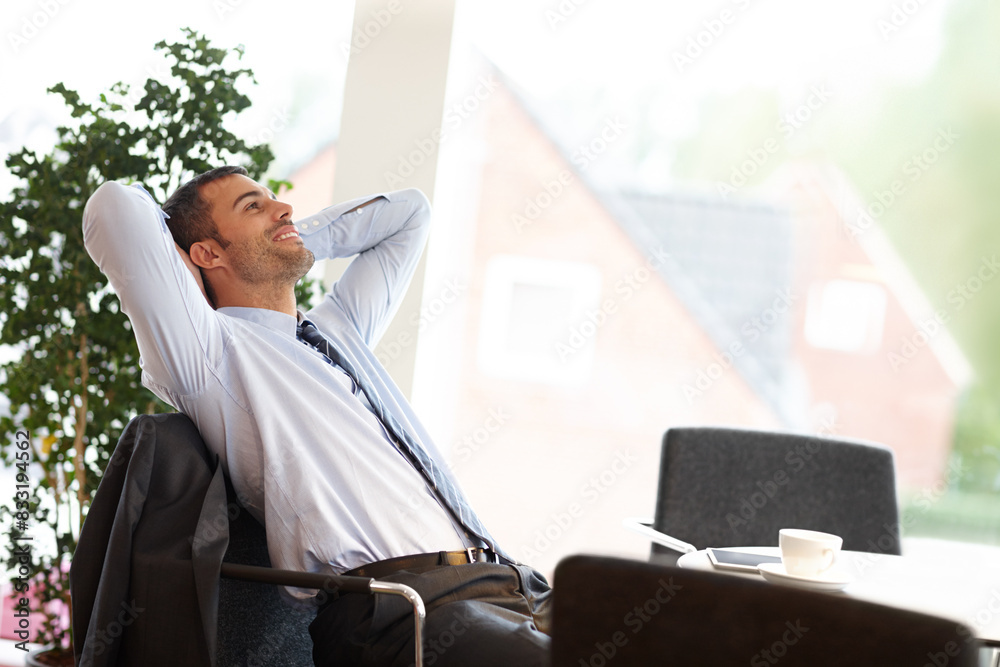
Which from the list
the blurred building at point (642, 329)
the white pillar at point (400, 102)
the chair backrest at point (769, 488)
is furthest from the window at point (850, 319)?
the chair backrest at point (769, 488)

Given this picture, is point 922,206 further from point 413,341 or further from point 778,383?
point 413,341

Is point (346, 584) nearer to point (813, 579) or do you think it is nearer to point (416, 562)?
point (416, 562)

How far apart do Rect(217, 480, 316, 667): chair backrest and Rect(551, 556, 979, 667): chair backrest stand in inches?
32.6

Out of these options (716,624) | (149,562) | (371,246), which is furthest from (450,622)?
(371,246)

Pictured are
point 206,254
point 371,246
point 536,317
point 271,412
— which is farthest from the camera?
point 536,317

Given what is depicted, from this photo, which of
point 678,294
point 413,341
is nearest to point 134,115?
point 413,341

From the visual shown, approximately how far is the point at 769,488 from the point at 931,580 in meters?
0.72

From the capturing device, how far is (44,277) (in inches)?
83.8

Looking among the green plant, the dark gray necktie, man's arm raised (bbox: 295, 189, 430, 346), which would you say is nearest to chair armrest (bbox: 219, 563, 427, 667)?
the dark gray necktie

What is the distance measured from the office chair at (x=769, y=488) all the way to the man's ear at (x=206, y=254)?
108 cm

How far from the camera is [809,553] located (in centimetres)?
119

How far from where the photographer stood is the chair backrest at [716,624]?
26.5 inches

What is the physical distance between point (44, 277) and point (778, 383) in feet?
16.1

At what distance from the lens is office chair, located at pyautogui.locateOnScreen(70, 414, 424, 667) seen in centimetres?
129
